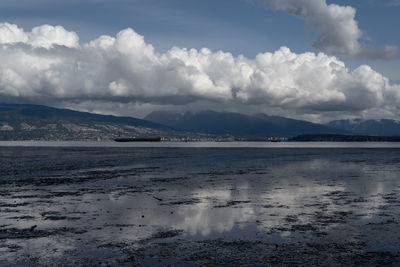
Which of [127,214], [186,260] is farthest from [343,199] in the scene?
[186,260]

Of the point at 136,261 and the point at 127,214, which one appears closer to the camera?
the point at 136,261

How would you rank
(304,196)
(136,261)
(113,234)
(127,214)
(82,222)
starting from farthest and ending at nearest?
1. (304,196)
2. (127,214)
3. (82,222)
4. (113,234)
5. (136,261)

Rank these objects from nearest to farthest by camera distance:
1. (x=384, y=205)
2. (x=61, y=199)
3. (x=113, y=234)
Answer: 1. (x=113, y=234)
2. (x=384, y=205)
3. (x=61, y=199)

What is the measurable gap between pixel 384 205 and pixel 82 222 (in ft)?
79.8

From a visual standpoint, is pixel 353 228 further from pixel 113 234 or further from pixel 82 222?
pixel 82 222

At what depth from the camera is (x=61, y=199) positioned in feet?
112

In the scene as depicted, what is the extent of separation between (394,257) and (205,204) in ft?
55.3

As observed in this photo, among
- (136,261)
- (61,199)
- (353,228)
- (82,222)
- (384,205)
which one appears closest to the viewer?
(136,261)

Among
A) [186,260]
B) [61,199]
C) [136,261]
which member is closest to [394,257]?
[186,260]

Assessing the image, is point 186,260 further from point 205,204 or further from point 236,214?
point 205,204

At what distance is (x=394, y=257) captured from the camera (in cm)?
1748

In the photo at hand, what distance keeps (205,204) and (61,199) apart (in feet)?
43.9

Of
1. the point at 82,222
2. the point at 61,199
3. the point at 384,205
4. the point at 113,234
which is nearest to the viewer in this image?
the point at 113,234

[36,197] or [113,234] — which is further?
[36,197]
